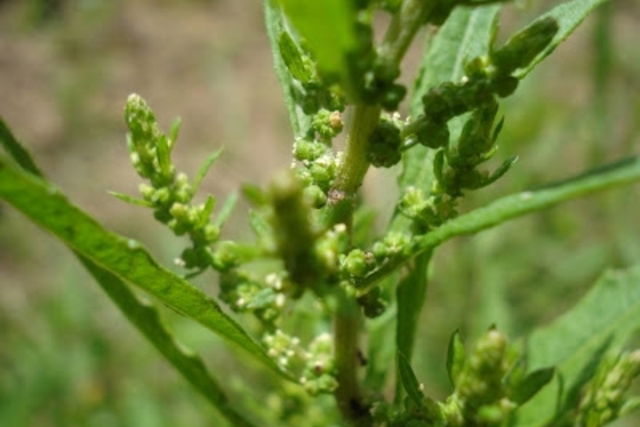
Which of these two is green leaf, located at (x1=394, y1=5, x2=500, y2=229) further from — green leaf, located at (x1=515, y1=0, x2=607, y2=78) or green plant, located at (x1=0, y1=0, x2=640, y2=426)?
green leaf, located at (x1=515, y1=0, x2=607, y2=78)

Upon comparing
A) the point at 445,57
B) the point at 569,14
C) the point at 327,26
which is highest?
the point at 445,57

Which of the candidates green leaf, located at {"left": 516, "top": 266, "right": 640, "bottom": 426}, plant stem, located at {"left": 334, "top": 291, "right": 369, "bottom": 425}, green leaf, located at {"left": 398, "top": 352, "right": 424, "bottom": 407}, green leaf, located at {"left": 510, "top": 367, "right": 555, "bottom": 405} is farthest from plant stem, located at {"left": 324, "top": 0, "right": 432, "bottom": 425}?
green leaf, located at {"left": 516, "top": 266, "right": 640, "bottom": 426}

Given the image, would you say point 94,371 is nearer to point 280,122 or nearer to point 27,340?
point 27,340

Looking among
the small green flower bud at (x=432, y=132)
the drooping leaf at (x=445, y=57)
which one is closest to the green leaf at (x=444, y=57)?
the drooping leaf at (x=445, y=57)

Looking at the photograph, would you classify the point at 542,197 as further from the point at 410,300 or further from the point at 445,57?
the point at 445,57

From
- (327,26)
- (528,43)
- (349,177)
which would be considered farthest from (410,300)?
(327,26)
